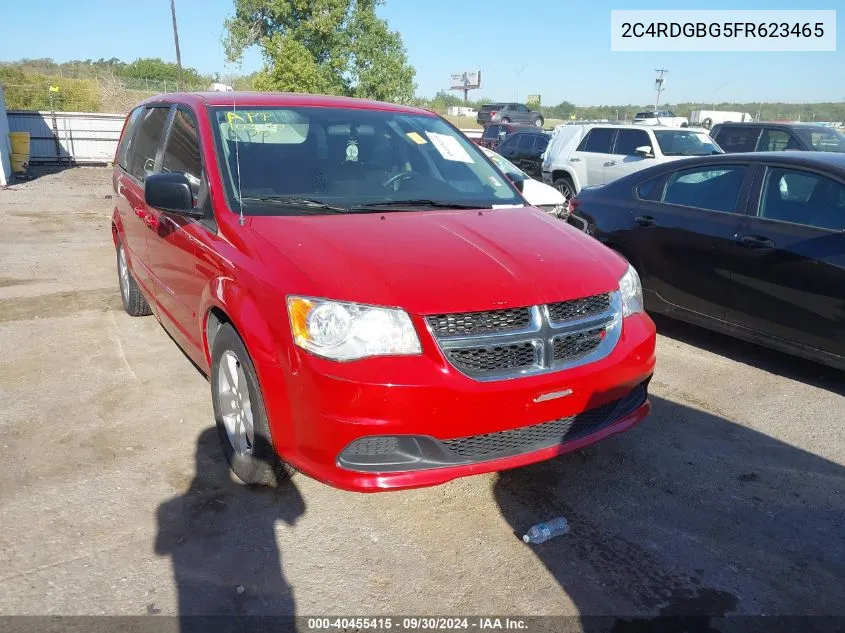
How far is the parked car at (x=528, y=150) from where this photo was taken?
55.7ft

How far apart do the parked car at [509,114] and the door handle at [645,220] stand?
1246 inches

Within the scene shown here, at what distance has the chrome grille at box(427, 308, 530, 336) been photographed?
265cm

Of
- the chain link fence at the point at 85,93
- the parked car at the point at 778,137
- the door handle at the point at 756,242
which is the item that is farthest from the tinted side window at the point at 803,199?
the chain link fence at the point at 85,93

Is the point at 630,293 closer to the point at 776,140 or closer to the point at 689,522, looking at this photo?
the point at 689,522

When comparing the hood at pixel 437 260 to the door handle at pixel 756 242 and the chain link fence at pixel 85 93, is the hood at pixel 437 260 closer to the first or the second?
the door handle at pixel 756 242

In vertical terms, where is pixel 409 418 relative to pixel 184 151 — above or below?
below

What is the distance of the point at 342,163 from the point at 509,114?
114 ft

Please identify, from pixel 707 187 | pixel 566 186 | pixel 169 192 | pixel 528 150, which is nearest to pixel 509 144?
pixel 528 150

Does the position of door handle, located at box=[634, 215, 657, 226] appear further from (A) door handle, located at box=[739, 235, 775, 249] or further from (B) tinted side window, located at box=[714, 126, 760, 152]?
(B) tinted side window, located at box=[714, 126, 760, 152]

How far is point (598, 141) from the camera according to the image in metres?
13.1

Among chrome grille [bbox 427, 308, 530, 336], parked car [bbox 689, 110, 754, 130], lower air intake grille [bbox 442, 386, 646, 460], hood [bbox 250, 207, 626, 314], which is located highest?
parked car [bbox 689, 110, 754, 130]

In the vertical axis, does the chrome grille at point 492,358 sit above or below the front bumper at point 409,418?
above

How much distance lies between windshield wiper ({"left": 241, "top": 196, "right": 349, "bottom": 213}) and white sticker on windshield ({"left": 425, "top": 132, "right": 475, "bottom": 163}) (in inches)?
43.8

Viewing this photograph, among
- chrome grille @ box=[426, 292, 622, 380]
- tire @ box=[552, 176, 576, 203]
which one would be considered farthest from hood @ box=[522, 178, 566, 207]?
chrome grille @ box=[426, 292, 622, 380]
